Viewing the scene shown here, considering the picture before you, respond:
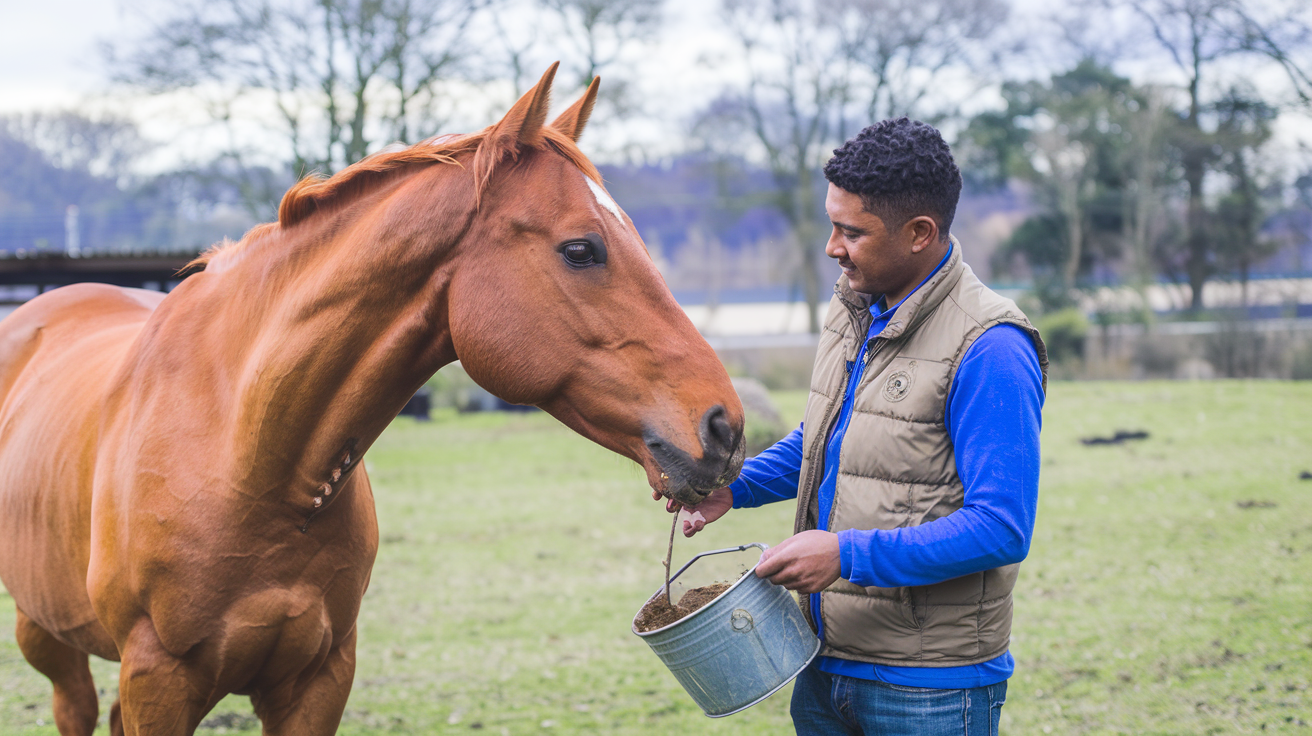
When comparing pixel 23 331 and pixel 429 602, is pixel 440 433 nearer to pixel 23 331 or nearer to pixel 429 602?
pixel 429 602

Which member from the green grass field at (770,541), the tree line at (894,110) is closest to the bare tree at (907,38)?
the tree line at (894,110)

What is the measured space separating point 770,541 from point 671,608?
16.7 feet

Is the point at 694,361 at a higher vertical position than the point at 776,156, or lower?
lower

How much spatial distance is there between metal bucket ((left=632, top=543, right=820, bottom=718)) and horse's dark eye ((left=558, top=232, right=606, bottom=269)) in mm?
657

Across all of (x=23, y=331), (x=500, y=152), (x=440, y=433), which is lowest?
(x=440, y=433)

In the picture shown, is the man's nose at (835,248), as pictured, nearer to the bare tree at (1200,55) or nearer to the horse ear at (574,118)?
the horse ear at (574,118)

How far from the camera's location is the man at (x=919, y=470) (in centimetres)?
164

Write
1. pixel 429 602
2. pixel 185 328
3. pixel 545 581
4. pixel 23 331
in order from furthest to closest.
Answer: pixel 545 581
pixel 429 602
pixel 23 331
pixel 185 328

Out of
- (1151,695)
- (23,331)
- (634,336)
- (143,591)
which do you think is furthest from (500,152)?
(1151,695)

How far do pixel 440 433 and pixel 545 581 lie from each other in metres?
7.56

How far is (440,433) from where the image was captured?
1389 centimetres

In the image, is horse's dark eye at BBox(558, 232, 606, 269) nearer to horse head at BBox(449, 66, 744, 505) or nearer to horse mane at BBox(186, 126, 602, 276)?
horse head at BBox(449, 66, 744, 505)

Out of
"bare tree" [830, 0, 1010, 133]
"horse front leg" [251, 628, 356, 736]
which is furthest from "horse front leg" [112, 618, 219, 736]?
"bare tree" [830, 0, 1010, 133]

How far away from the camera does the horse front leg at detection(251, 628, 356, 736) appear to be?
2.24 meters
